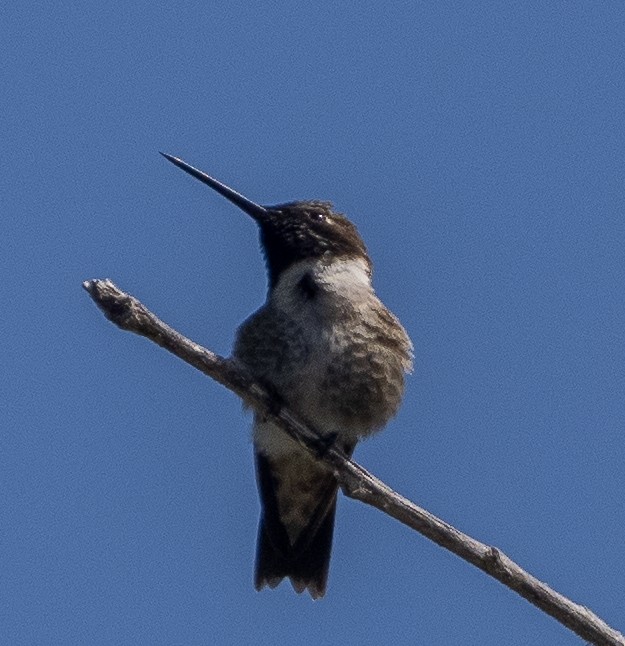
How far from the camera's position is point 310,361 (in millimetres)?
6422

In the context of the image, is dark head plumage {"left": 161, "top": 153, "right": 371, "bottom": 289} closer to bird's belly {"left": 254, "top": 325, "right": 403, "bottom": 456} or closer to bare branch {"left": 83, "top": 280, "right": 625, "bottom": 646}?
bird's belly {"left": 254, "top": 325, "right": 403, "bottom": 456}

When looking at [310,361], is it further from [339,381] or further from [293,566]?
[293,566]

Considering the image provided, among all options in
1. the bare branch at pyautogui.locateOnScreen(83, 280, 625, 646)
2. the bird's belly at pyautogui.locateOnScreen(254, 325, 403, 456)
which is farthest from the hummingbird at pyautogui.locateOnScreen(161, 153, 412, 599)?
the bare branch at pyautogui.locateOnScreen(83, 280, 625, 646)

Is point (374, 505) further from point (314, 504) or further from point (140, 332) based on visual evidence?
point (314, 504)

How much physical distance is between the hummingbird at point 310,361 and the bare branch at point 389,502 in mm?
1017

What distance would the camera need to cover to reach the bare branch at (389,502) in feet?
14.3

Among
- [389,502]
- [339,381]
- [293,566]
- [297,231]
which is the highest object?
[297,231]

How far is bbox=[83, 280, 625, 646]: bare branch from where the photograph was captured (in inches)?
172

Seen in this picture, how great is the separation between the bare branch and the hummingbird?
1.02 meters

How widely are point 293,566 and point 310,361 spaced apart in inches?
53.4

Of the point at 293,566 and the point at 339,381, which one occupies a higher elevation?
the point at 339,381

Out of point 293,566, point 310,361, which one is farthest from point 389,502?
point 293,566

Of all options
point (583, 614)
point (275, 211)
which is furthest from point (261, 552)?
point (583, 614)

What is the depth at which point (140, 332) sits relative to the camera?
15.3 feet
